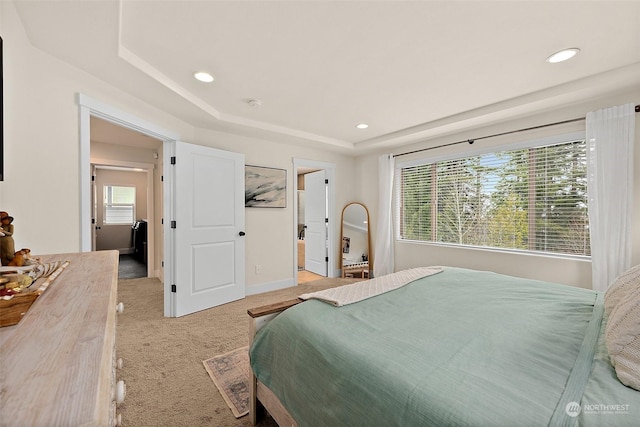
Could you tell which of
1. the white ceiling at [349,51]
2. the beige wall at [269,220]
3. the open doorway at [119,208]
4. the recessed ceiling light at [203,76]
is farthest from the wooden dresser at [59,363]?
the open doorway at [119,208]

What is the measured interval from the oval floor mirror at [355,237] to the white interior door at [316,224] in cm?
35

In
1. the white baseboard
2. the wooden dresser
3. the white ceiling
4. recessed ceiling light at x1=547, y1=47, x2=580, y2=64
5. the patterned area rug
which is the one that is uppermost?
the white ceiling

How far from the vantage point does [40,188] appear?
1.73 meters

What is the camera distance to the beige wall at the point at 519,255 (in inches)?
97.5

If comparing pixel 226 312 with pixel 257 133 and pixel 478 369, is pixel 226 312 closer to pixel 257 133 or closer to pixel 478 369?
pixel 257 133

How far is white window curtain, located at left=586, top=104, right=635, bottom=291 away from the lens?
7.79 ft

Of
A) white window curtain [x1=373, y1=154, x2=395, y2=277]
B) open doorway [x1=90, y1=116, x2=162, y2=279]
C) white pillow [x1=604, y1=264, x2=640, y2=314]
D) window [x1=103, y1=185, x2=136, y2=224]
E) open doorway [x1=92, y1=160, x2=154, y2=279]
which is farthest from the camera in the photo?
window [x1=103, y1=185, x2=136, y2=224]

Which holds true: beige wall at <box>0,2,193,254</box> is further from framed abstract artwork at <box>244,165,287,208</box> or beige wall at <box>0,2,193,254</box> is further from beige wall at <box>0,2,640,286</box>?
framed abstract artwork at <box>244,165,287,208</box>

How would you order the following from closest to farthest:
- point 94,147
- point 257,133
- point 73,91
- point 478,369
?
point 478,369, point 73,91, point 257,133, point 94,147

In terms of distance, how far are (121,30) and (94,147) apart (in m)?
3.45

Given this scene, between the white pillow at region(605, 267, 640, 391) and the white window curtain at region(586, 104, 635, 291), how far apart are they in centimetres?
202

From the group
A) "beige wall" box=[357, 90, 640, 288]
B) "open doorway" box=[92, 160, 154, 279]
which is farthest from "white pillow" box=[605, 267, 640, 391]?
"open doorway" box=[92, 160, 154, 279]

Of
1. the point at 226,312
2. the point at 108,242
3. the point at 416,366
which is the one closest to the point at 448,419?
the point at 416,366

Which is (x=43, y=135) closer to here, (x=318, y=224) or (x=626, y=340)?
(x=626, y=340)
